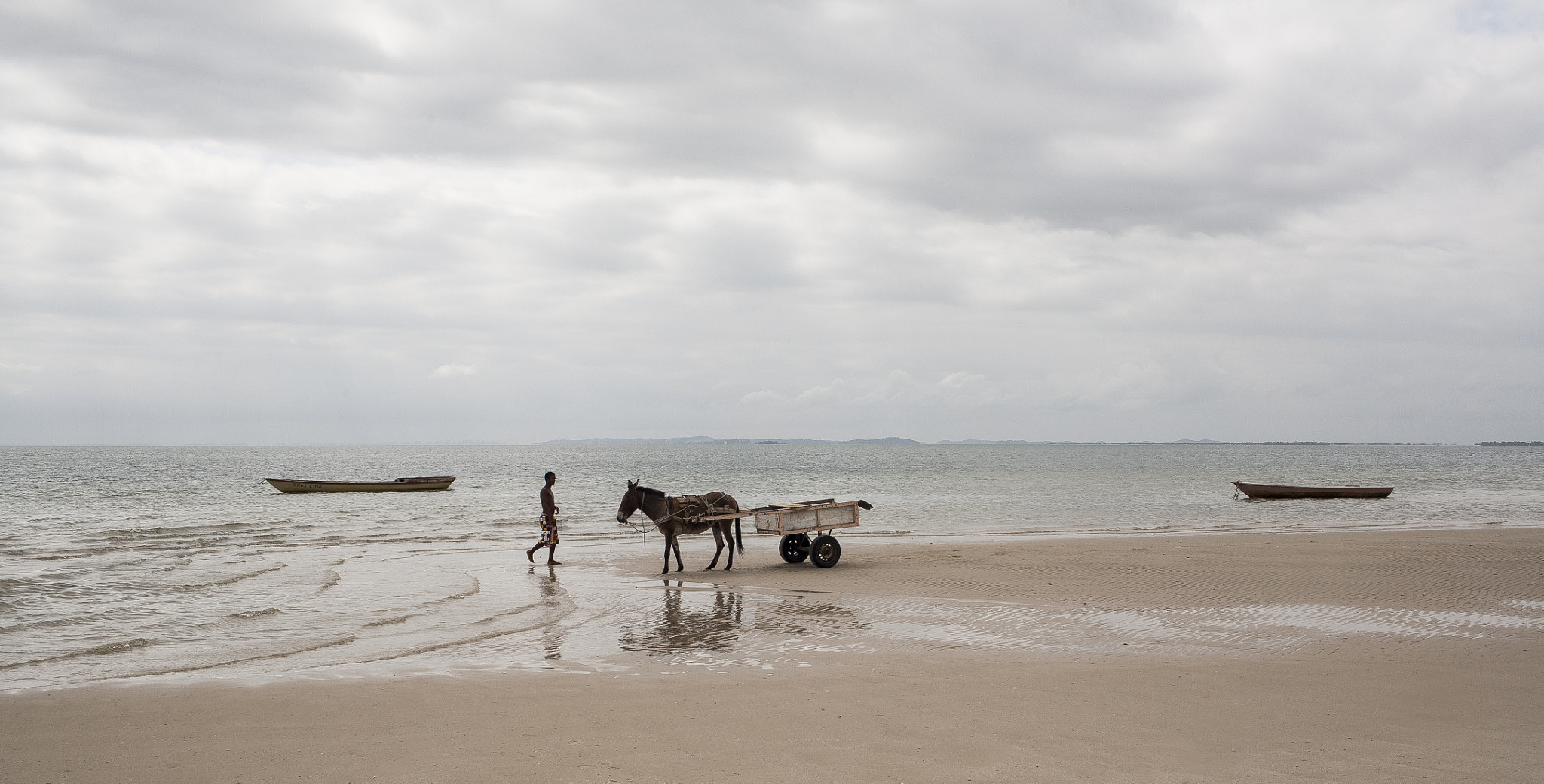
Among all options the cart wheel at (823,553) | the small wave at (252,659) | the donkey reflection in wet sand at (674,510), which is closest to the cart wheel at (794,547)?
the cart wheel at (823,553)

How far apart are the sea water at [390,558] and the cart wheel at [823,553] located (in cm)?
426

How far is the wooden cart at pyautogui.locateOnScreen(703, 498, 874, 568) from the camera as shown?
1731 centimetres

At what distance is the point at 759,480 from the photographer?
71.9m

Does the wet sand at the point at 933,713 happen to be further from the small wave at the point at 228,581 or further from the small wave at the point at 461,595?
the small wave at the point at 228,581

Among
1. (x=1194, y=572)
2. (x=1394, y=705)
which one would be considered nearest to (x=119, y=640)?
(x=1394, y=705)

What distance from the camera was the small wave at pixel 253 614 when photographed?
12.6 metres

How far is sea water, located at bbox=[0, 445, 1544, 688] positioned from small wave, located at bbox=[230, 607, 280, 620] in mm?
50

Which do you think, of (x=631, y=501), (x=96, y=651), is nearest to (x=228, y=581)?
(x=96, y=651)

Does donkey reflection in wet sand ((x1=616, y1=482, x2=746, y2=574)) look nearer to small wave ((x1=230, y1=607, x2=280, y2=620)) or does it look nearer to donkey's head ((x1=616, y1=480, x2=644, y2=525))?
donkey's head ((x1=616, y1=480, x2=644, y2=525))

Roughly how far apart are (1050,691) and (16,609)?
14.8m

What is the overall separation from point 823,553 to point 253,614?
10277 mm

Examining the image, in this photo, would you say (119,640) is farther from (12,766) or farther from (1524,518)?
(1524,518)

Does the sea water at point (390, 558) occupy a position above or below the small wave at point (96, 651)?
below

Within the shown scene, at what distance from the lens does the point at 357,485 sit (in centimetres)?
5378
